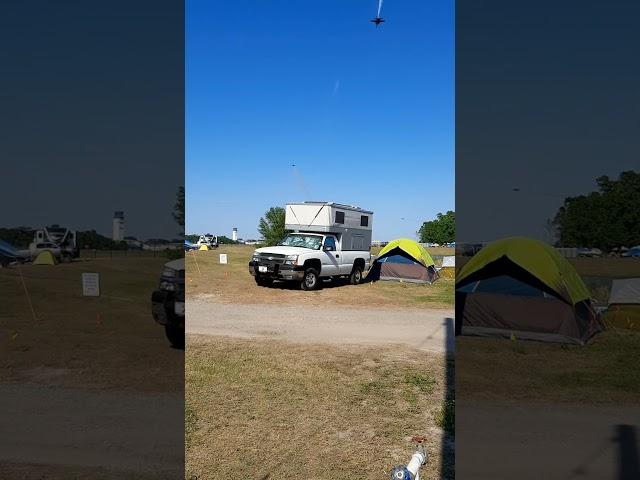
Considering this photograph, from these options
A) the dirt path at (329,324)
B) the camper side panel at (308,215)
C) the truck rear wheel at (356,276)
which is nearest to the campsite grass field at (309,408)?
the dirt path at (329,324)

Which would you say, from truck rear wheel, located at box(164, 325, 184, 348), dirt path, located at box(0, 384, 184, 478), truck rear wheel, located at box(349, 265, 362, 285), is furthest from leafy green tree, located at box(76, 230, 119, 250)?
truck rear wheel, located at box(349, 265, 362, 285)

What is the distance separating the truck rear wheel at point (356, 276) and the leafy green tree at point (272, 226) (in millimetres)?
15925

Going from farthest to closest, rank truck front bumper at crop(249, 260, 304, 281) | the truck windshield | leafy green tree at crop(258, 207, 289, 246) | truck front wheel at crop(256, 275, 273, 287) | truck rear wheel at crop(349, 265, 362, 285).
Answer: leafy green tree at crop(258, 207, 289, 246), truck rear wheel at crop(349, 265, 362, 285), the truck windshield, truck front wheel at crop(256, 275, 273, 287), truck front bumper at crop(249, 260, 304, 281)

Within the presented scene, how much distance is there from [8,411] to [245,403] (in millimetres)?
2395

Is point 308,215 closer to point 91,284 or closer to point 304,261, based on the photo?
point 304,261

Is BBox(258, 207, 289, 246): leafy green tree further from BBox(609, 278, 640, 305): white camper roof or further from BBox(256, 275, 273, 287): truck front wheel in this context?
BBox(609, 278, 640, 305): white camper roof

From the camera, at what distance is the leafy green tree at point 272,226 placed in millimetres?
34156

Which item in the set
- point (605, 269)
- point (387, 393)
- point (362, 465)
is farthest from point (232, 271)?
point (605, 269)

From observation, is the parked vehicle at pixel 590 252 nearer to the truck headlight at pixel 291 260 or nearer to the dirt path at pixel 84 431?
the dirt path at pixel 84 431

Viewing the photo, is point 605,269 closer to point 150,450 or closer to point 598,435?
point 598,435

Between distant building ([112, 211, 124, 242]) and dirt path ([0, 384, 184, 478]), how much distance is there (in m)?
0.83

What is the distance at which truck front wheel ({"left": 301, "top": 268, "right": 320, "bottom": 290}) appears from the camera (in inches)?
597

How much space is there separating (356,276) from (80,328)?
15.1 m

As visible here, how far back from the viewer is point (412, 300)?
45.7ft
